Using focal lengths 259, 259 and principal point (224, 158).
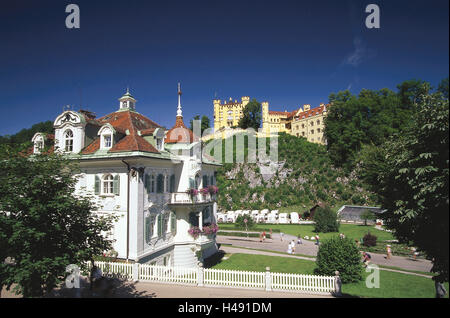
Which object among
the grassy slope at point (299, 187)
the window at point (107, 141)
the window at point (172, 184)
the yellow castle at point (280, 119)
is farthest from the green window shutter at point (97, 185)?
the yellow castle at point (280, 119)

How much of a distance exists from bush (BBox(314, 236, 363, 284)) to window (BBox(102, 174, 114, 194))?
1461 cm

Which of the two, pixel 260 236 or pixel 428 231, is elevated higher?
pixel 428 231

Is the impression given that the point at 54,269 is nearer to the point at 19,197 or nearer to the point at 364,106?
the point at 19,197

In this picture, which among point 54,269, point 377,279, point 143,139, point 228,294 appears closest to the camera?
point 54,269

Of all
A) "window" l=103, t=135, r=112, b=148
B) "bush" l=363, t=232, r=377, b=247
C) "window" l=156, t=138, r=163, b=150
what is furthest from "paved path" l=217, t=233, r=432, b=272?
"window" l=103, t=135, r=112, b=148

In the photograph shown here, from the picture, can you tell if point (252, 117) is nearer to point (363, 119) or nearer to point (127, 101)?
point (363, 119)

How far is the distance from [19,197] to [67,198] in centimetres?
151

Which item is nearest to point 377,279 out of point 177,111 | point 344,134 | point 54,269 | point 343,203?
point 54,269

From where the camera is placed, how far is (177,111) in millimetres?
22766

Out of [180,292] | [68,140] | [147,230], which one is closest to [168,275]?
[180,292]

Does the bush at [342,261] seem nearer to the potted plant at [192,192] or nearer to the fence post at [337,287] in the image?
the fence post at [337,287]

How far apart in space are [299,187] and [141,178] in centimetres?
4844

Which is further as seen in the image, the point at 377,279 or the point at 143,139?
the point at 143,139

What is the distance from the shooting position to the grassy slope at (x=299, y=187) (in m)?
53.9
